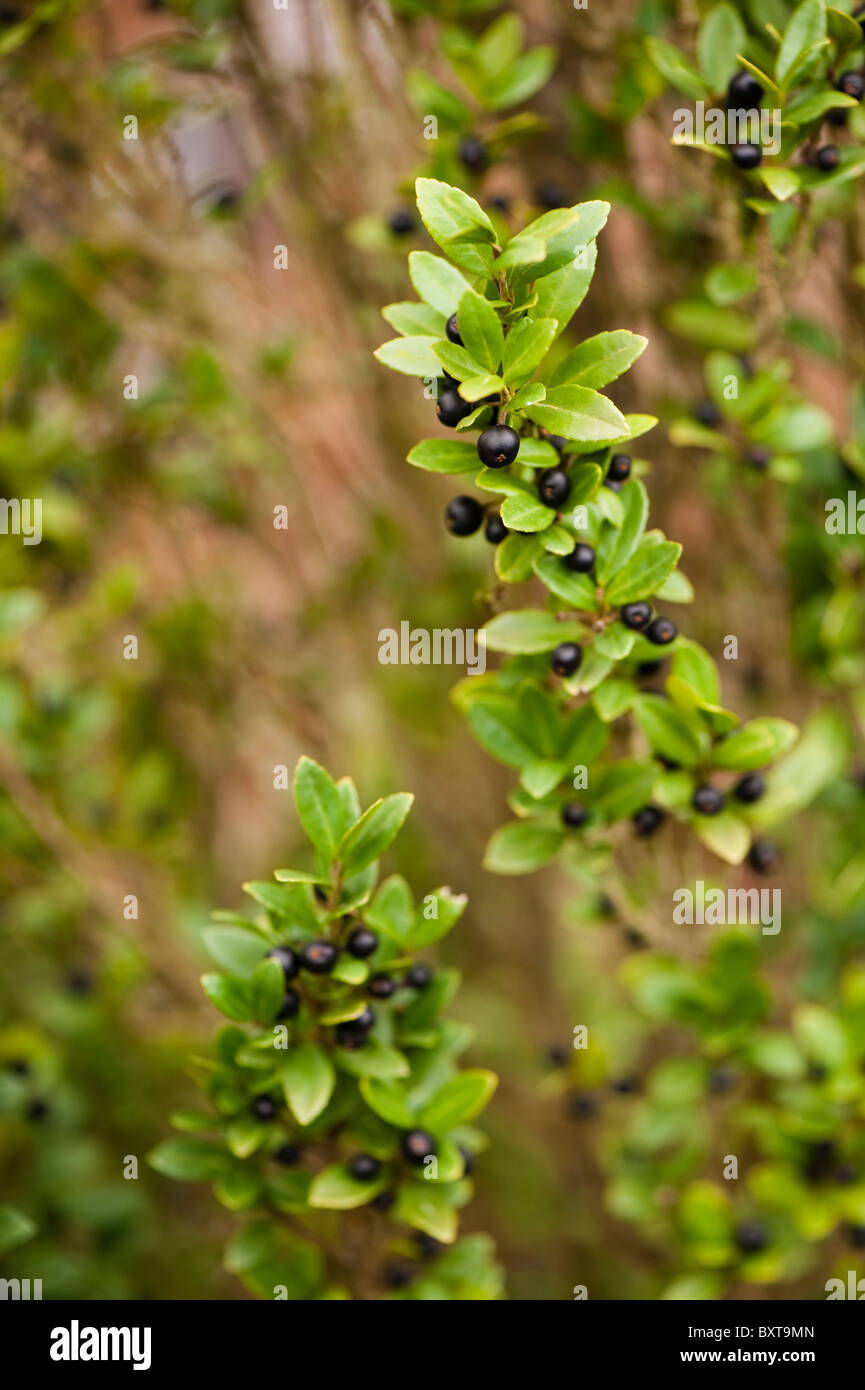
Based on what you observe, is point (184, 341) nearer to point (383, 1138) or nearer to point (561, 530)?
point (561, 530)

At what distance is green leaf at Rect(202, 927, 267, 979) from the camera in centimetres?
112

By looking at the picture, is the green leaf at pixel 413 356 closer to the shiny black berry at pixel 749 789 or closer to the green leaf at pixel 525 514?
the green leaf at pixel 525 514

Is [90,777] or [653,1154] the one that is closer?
[653,1154]

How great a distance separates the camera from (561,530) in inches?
39.1

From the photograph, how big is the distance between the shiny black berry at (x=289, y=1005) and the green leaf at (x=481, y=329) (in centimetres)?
63

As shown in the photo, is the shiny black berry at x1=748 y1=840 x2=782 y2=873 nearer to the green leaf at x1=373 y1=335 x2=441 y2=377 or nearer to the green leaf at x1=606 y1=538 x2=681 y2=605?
the green leaf at x1=606 y1=538 x2=681 y2=605

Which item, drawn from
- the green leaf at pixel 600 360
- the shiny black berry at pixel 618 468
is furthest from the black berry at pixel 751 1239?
the green leaf at pixel 600 360

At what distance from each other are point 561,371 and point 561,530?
0.48ft

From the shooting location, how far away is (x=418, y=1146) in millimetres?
1117

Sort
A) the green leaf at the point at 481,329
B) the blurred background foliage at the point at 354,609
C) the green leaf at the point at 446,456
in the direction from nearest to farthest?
the green leaf at the point at 481,329 < the green leaf at the point at 446,456 < the blurred background foliage at the point at 354,609

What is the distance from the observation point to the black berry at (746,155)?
3.72ft

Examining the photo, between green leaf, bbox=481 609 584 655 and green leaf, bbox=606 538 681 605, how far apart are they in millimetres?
64

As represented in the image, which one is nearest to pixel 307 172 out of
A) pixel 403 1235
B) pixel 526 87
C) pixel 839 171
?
pixel 526 87

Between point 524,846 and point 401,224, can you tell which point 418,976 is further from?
point 401,224
